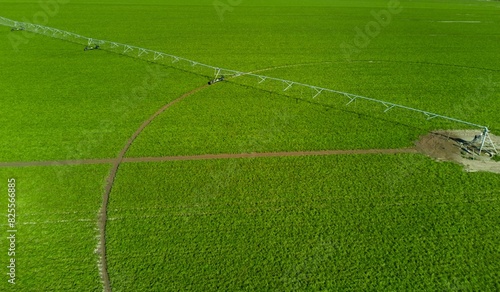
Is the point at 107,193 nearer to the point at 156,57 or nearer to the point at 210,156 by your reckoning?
the point at 210,156

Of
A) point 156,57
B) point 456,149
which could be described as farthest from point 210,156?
point 156,57

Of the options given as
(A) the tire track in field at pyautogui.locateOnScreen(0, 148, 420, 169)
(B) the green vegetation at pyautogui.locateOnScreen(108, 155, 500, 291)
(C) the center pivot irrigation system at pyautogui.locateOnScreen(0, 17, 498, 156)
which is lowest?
(B) the green vegetation at pyautogui.locateOnScreen(108, 155, 500, 291)

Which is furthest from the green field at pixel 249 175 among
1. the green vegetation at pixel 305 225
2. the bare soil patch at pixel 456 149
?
the bare soil patch at pixel 456 149

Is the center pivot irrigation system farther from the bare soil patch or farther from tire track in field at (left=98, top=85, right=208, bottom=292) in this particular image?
tire track in field at (left=98, top=85, right=208, bottom=292)

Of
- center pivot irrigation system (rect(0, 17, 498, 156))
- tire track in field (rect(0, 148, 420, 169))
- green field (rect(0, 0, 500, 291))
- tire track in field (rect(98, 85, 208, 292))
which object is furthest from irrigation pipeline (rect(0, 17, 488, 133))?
tire track in field (rect(98, 85, 208, 292))

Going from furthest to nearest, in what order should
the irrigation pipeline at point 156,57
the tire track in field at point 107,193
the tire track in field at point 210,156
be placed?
the irrigation pipeline at point 156,57
the tire track in field at point 210,156
the tire track in field at point 107,193

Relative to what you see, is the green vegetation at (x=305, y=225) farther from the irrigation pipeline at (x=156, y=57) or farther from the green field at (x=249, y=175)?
the irrigation pipeline at (x=156, y=57)
